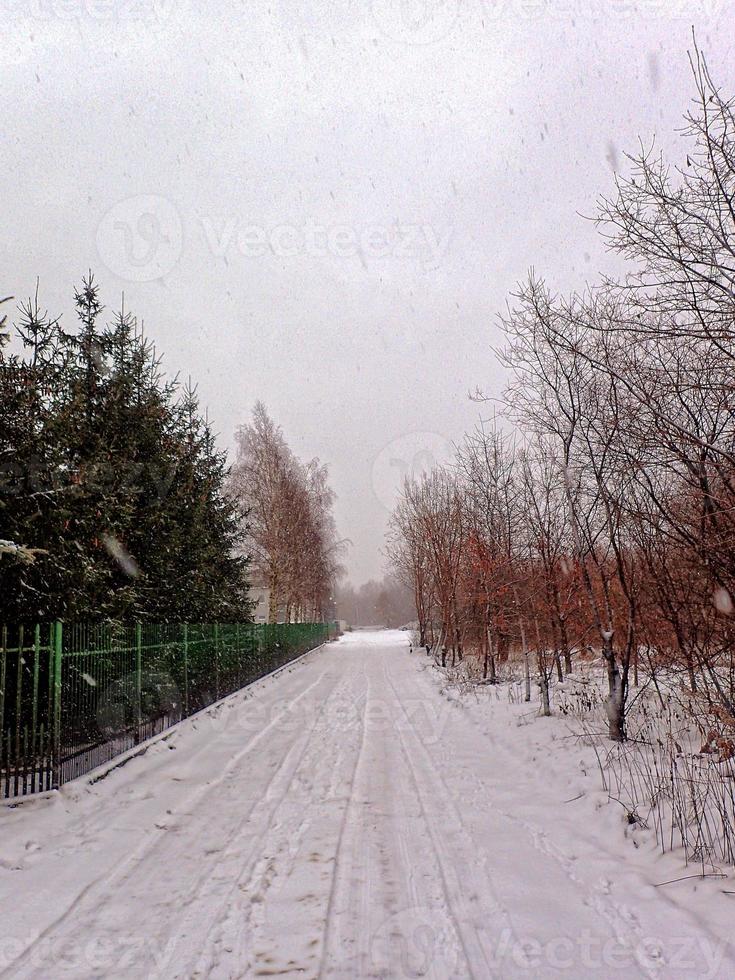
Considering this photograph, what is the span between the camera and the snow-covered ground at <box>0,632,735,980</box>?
3348mm

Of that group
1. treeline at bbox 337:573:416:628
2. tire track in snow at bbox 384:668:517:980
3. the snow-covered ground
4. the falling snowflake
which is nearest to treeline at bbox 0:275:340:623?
the snow-covered ground

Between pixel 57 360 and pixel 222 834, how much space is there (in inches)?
295

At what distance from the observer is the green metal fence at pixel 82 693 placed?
647cm

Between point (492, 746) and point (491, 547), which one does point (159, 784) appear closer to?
point (492, 746)

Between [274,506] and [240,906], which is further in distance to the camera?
[274,506]

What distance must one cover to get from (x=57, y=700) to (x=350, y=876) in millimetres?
4032

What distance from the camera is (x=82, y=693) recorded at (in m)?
7.53

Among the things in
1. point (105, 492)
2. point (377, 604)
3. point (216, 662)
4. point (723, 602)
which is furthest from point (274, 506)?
point (377, 604)

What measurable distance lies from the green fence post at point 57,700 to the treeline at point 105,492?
82 centimetres

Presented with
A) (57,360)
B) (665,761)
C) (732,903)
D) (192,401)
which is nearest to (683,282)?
(732,903)

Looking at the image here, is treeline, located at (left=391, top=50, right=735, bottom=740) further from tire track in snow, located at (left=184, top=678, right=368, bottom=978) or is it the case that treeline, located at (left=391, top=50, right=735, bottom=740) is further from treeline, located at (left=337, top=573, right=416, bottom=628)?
treeline, located at (left=337, top=573, right=416, bottom=628)

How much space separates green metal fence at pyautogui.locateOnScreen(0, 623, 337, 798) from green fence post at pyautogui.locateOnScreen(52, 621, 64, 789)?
0.01 meters

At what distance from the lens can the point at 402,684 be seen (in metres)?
17.8

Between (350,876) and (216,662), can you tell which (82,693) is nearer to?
(350,876)
